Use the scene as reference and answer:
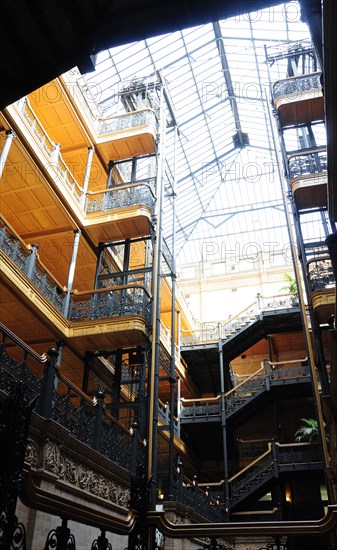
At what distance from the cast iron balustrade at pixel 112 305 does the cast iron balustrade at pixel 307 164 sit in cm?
690

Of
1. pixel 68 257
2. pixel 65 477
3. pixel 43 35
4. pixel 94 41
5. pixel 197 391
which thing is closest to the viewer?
pixel 43 35

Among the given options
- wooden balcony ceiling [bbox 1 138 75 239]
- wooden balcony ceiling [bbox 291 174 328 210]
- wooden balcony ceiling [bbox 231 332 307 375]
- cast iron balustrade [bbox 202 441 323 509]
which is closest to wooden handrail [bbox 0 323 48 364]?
wooden balcony ceiling [bbox 1 138 75 239]

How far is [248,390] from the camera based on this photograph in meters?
21.5

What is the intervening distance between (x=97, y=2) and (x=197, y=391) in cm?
2526

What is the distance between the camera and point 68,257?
760 inches

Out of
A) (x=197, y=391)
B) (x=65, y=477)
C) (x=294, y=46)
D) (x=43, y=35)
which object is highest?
(x=294, y=46)

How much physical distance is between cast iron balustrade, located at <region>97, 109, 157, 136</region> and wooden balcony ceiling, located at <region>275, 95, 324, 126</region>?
511cm

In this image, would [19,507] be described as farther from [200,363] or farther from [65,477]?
[200,363]

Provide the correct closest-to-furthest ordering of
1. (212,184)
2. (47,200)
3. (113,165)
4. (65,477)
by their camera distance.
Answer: (65,477)
(47,200)
(113,165)
(212,184)

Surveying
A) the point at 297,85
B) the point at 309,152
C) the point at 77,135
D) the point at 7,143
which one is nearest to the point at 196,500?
the point at 7,143

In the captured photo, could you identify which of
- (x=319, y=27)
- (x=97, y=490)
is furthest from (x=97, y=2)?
(x=97, y=490)

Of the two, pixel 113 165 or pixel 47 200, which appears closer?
pixel 47 200

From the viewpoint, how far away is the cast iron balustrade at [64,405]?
25.8 feet

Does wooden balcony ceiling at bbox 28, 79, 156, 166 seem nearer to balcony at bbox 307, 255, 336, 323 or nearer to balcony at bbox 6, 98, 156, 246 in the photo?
balcony at bbox 6, 98, 156, 246
